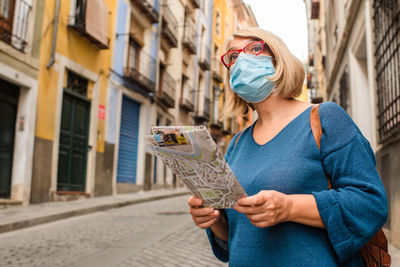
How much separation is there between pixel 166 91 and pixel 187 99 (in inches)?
161

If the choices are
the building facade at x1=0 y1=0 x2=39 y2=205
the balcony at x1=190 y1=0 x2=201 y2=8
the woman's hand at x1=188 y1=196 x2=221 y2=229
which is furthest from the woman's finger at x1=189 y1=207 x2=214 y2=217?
the balcony at x1=190 y1=0 x2=201 y2=8

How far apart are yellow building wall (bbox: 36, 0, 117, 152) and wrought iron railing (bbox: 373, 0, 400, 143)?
7772mm

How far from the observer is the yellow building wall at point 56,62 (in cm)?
1019

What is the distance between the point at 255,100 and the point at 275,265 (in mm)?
680

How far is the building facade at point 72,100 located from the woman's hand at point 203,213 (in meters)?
8.92

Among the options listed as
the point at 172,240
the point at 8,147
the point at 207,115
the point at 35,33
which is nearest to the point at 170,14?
the point at 207,115

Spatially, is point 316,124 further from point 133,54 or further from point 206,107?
point 206,107

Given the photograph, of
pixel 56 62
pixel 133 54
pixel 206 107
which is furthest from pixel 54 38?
pixel 206 107

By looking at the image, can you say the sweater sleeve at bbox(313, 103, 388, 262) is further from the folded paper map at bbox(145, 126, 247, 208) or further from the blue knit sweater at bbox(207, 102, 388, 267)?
→ the folded paper map at bbox(145, 126, 247, 208)

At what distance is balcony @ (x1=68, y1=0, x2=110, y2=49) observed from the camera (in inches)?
454

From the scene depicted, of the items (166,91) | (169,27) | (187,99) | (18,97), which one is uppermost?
(169,27)

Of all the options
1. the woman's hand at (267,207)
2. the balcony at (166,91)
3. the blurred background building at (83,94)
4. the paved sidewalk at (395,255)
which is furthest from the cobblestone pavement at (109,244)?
the balcony at (166,91)

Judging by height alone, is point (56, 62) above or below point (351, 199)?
above

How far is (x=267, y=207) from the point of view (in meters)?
1.26
